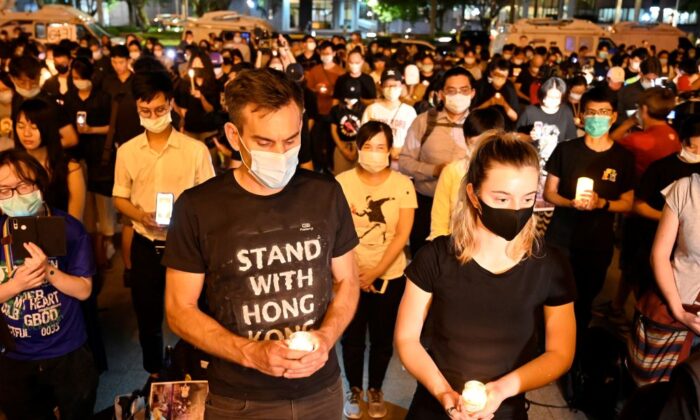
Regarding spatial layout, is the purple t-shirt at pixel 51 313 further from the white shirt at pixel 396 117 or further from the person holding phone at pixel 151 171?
the white shirt at pixel 396 117

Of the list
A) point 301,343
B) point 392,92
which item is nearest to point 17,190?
point 301,343

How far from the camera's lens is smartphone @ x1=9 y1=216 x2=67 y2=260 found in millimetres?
2994

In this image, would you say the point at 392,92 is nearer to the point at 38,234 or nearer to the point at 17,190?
the point at 17,190

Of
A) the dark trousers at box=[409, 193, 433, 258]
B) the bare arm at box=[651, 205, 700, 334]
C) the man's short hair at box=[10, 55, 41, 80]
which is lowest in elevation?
the dark trousers at box=[409, 193, 433, 258]

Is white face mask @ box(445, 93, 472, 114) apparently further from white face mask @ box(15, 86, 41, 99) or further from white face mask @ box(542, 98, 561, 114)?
white face mask @ box(15, 86, 41, 99)

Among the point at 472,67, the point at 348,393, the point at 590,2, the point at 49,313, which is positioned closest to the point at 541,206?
the point at 348,393

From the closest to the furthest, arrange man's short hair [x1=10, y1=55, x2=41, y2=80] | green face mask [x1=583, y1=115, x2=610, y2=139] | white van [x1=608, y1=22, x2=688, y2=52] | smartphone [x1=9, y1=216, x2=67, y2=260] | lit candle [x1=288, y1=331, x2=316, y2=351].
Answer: lit candle [x1=288, y1=331, x2=316, y2=351], smartphone [x1=9, y1=216, x2=67, y2=260], green face mask [x1=583, y1=115, x2=610, y2=139], man's short hair [x1=10, y1=55, x2=41, y2=80], white van [x1=608, y1=22, x2=688, y2=52]

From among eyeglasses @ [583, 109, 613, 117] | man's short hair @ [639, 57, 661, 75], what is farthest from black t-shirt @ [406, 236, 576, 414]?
man's short hair @ [639, 57, 661, 75]

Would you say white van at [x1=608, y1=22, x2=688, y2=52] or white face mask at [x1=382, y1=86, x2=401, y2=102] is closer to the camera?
white face mask at [x1=382, y1=86, x2=401, y2=102]

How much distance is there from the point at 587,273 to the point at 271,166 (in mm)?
3336

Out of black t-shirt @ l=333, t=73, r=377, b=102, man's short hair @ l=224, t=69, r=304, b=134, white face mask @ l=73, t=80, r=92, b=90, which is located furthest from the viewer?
black t-shirt @ l=333, t=73, r=377, b=102

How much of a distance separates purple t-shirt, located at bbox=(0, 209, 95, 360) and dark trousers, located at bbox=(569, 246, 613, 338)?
11.2 ft

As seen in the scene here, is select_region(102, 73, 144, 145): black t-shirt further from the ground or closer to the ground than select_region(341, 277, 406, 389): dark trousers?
further from the ground

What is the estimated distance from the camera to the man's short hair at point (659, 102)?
5.35 m
